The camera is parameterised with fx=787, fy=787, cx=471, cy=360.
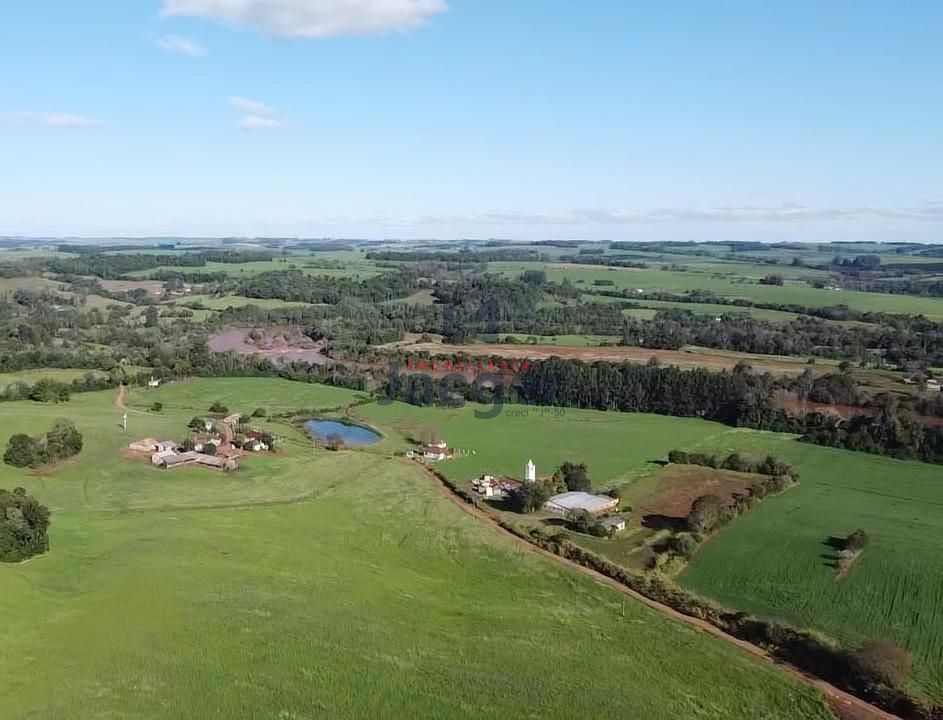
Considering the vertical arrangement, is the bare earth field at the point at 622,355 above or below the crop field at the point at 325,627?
above

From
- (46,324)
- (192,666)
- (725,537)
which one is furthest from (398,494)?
(46,324)

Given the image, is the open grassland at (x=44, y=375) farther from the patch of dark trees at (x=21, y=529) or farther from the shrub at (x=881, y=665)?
the shrub at (x=881, y=665)

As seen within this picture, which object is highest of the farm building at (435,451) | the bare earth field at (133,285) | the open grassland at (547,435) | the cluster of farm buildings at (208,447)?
the bare earth field at (133,285)

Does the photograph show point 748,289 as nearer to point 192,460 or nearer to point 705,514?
point 705,514

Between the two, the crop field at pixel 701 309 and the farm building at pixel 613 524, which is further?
the crop field at pixel 701 309

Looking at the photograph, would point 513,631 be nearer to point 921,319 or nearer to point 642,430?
point 642,430

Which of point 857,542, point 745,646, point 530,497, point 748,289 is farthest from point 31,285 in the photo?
point 745,646

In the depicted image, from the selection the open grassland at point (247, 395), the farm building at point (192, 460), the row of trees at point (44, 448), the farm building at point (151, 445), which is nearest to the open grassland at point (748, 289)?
the open grassland at point (247, 395)

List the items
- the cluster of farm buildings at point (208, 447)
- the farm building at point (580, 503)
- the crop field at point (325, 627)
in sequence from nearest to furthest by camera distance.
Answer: the crop field at point (325, 627)
the farm building at point (580, 503)
the cluster of farm buildings at point (208, 447)
